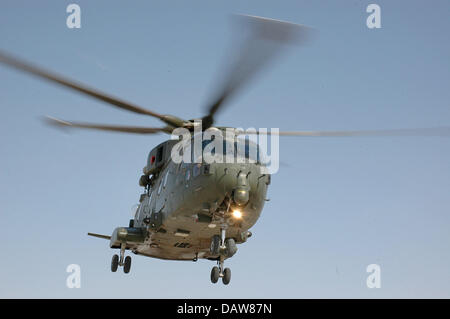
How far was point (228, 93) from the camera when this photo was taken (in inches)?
731

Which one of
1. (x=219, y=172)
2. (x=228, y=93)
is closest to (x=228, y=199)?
(x=219, y=172)

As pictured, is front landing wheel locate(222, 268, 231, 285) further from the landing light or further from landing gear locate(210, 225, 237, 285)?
the landing light

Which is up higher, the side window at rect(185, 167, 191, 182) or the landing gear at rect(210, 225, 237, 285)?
the side window at rect(185, 167, 191, 182)

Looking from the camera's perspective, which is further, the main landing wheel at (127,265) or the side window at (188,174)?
the main landing wheel at (127,265)

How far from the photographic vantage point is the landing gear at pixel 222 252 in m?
20.9

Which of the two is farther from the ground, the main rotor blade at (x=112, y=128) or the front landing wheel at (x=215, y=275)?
the main rotor blade at (x=112, y=128)

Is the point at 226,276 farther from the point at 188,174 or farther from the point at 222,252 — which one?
the point at 188,174

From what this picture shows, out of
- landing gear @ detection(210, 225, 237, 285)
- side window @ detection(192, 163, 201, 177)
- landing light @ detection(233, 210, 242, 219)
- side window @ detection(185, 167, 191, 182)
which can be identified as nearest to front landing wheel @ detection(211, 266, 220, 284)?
landing gear @ detection(210, 225, 237, 285)

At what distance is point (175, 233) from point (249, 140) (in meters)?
5.28

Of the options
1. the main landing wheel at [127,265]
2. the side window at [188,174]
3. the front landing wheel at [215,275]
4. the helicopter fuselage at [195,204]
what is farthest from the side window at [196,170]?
the main landing wheel at [127,265]

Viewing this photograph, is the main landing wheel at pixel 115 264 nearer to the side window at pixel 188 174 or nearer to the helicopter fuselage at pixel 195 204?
the helicopter fuselage at pixel 195 204

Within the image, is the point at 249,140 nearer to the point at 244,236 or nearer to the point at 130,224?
the point at 244,236

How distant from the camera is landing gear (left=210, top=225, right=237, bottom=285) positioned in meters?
20.9

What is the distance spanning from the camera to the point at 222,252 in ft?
68.5
